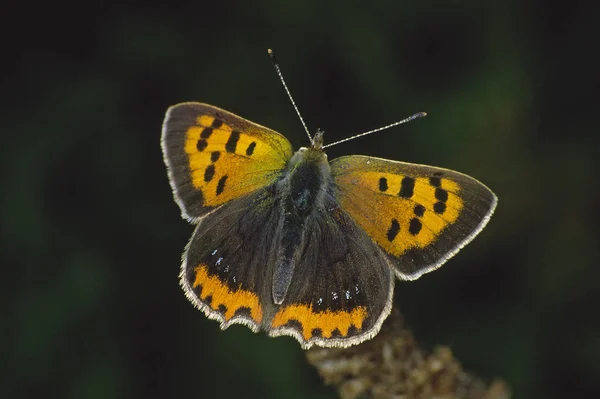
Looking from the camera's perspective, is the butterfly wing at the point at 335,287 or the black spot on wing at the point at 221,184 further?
the black spot on wing at the point at 221,184

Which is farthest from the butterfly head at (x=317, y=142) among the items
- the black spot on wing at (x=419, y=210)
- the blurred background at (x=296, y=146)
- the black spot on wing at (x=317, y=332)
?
the blurred background at (x=296, y=146)

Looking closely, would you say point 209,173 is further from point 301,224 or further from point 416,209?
point 416,209

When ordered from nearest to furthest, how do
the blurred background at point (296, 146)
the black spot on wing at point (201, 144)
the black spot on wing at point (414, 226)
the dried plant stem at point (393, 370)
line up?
the dried plant stem at point (393, 370) < the black spot on wing at point (414, 226) < the black spot on wing at point (201, 144) < the blurred background at point (296, 146)

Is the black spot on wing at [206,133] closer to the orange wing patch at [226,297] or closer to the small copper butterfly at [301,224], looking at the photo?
the small copper butterfly at [301,224]

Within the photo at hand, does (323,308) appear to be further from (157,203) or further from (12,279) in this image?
(12,279)

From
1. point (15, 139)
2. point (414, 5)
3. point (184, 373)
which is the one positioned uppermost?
point (15, 139)

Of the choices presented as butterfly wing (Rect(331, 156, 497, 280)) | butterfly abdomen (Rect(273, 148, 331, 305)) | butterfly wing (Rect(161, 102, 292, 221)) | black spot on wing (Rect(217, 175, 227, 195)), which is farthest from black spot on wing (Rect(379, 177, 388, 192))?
black spot on wing (Rect(217, 175, 227, 195))

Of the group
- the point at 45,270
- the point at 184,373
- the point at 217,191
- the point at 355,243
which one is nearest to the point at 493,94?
the point at 355,243
